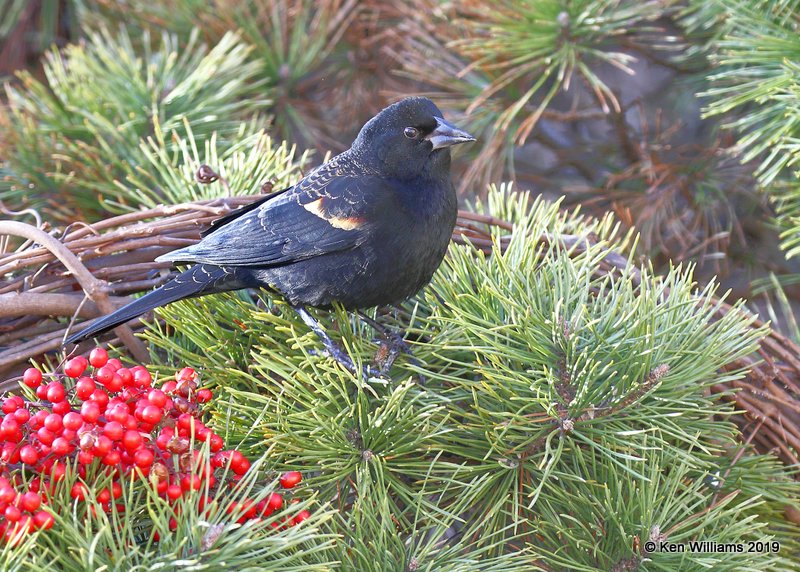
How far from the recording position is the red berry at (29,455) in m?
1.12

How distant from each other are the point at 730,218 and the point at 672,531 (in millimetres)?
1679

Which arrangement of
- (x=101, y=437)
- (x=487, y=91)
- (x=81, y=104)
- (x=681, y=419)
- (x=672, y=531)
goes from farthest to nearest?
1. (x=487, y=91)
2. (x=81, y=104)
3. (x=681, y=419)
4. (x=672, y=531)
5. (x=101, y=437)

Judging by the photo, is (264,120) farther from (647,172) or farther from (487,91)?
(647,172)

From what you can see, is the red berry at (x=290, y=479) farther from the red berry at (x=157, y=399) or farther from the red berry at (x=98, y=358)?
the red berry at (x=98, y=358)

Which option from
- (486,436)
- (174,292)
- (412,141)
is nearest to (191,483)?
(486,436)

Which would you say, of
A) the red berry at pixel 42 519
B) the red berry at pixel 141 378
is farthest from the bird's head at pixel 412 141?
the red berry at pixel 42 519

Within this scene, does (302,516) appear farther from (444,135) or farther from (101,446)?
(444,135)

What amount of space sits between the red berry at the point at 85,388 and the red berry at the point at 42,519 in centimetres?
19

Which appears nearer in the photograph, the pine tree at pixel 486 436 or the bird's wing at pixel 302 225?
the pine tree at pixel 486 436

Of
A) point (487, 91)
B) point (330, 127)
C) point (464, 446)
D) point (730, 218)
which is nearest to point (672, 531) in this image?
point (464, 446)

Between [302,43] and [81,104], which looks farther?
[302,43]

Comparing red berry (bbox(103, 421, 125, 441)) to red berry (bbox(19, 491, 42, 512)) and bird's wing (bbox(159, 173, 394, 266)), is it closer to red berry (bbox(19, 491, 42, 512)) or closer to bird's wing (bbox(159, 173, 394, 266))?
red berry (bbox(19, 491, 42, 512))

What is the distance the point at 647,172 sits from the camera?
2598 millimetres

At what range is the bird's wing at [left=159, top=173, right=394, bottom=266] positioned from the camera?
1.74 meters
